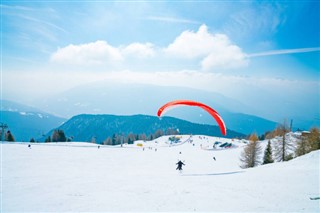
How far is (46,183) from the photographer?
17156mm

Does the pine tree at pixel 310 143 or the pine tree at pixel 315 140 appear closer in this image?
the pine tree at pixel 315 140

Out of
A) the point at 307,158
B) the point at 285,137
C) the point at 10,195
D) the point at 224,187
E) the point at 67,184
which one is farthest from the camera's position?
the point at 285,137

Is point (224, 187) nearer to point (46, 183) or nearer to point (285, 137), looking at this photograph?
point (46, 183)

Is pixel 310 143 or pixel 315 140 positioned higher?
pixel 315 140

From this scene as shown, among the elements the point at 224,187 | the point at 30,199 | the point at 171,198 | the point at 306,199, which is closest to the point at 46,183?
the point at 30,199

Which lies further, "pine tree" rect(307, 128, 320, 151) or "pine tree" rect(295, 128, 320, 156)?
"pine tree" rect(295, 128, 320, 156)

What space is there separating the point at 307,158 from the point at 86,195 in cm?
2318

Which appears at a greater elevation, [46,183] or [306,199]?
[306,199]

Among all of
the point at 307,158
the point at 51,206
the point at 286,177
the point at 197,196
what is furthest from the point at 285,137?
the point at 51,206

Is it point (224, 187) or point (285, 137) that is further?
point (285, 137)

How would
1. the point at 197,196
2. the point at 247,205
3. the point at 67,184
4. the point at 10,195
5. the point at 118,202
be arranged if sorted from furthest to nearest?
the point at 67,184, the point at 10,195, the point at 197,196, the point at 118,202, the point at 247,205

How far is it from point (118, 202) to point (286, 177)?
13425 mm

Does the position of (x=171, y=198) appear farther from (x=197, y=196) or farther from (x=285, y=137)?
(x=285, y=137)

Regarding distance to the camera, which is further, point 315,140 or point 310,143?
point 310,143
